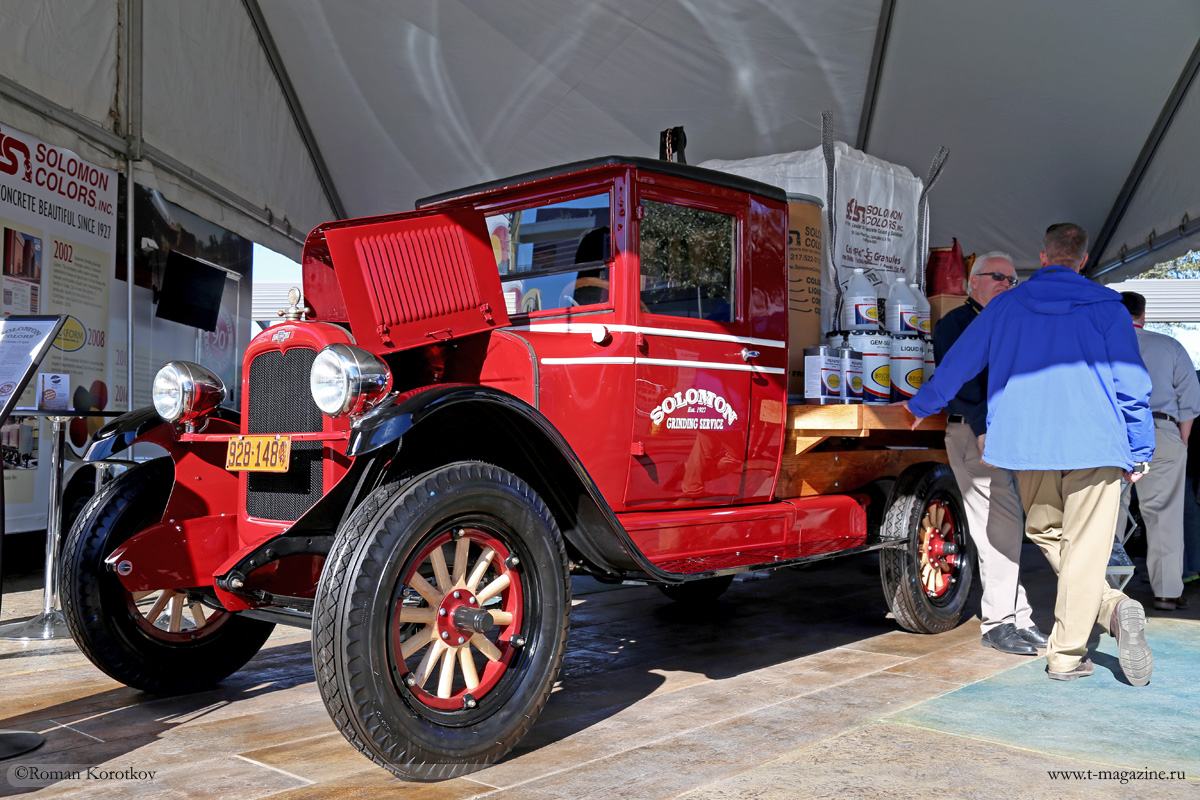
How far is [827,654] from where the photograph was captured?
3980 mm

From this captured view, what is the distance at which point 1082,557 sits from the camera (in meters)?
3.47

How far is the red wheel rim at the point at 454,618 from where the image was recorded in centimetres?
248

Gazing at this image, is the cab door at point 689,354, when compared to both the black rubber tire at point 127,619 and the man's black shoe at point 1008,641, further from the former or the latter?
the black rubber tire at point 127,619

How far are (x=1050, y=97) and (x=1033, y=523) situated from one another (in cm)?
511

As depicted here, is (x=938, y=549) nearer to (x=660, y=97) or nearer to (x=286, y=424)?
(x=286, y=424)

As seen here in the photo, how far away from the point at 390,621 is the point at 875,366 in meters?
2.56

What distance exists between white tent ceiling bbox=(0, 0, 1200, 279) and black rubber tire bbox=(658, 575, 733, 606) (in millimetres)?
3875

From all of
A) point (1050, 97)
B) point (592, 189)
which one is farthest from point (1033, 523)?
point (1050, 97)

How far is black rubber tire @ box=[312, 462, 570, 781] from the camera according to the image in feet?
7.48

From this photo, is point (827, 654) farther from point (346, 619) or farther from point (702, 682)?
point (346, 619)

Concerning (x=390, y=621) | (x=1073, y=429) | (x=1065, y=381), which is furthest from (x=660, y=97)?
(x=390, y=621)

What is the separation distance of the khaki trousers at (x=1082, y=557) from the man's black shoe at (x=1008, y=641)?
1.29 ft

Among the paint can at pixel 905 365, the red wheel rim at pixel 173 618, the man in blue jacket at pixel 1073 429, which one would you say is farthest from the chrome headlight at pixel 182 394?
the man in blue jacket at pixel 1073 429

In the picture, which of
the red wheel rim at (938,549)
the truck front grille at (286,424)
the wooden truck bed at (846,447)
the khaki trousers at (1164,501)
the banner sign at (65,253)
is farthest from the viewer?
the banner sign at (65,253)
